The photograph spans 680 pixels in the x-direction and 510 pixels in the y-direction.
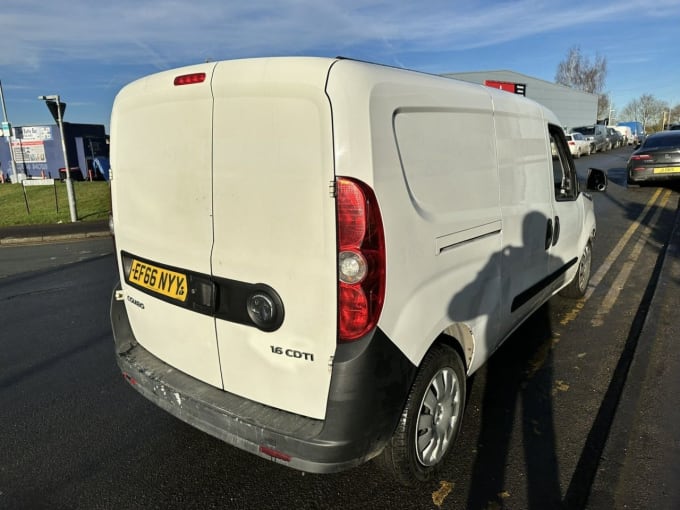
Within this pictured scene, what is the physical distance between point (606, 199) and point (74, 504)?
13.1 m

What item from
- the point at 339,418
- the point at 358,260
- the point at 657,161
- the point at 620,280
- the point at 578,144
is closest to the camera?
the point at 358,260

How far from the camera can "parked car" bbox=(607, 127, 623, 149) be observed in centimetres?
3443

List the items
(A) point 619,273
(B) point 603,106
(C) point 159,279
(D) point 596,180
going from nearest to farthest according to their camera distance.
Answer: (C) point 159,279
(D) point 596,180
(A) point 619,273
(B) point 603,106

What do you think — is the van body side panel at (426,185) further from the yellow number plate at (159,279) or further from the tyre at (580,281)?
the tyre at (580,281)

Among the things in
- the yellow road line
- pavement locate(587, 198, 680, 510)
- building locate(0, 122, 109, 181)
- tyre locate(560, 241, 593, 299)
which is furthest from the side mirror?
building locate(0, 122, 109, 181)

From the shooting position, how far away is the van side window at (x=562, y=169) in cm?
406

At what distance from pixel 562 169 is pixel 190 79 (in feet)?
11.2

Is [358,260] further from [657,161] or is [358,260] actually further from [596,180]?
[657,161]

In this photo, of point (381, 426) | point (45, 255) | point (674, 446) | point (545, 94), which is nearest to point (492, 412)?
point (674, 446)

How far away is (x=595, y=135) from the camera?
30.6 metres

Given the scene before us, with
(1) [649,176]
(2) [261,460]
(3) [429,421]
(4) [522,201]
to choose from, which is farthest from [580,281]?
(1) [649,176]

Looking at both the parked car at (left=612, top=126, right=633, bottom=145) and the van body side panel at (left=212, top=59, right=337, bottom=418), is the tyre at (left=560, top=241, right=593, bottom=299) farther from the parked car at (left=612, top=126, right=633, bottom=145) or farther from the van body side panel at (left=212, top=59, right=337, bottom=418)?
the parked car at (left=612, top=126, right=633, bottom=145)

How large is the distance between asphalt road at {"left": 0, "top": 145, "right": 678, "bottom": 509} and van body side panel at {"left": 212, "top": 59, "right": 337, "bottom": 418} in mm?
711

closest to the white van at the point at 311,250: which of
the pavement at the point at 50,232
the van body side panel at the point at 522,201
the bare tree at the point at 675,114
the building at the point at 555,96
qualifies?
the van body side panel at the point at 522,201
